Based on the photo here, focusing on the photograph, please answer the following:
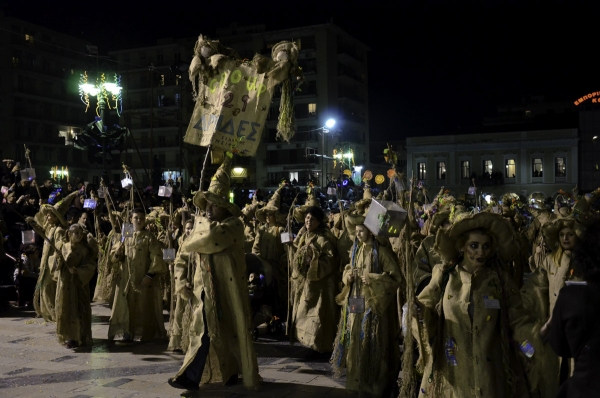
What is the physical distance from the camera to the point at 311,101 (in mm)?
58906

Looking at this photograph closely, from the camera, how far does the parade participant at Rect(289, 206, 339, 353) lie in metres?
8.76

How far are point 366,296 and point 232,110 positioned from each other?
2.58 meters

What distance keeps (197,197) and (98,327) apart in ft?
17.4

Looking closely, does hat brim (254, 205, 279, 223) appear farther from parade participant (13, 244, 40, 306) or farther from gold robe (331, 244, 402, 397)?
parade participant (13, 244, 40, 306)

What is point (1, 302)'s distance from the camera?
1362 cm

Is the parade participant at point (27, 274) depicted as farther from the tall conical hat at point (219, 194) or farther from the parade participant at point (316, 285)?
the tall conical hat at point (219, 194)

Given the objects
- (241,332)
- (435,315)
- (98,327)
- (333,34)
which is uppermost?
(333,34)

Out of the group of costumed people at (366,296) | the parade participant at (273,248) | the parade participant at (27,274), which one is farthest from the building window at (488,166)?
the parade participant at (273,248)

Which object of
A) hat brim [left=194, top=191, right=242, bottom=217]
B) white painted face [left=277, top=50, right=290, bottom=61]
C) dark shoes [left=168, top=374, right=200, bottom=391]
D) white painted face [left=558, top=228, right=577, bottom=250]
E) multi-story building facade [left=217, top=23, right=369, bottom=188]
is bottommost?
dark shoes [left=168, top=374, right=200, bottom=391]

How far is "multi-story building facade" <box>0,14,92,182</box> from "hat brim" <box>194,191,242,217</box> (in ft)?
171

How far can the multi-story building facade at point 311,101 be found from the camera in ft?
190

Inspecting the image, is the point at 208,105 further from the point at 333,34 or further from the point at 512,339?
the point at 333,34

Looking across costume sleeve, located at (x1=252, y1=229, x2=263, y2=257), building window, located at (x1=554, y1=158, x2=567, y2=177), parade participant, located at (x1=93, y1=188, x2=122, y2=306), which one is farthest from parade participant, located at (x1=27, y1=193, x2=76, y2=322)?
building window, located at (x1=554, y1=158, x2=567, y2=177)

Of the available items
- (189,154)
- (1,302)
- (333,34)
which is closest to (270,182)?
(189,154)
